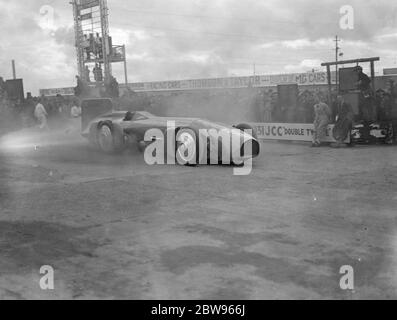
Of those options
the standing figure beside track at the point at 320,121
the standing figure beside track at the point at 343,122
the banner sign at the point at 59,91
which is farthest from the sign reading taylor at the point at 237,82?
the standing figure beside track at the point at 343,122

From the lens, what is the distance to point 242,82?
3684 cm

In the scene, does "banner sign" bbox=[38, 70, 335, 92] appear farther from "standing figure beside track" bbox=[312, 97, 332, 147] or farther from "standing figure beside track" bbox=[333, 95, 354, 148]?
"standing figure beside track" bbox=[333, 95, 354, 148]

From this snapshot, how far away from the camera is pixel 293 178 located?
8.91 meters

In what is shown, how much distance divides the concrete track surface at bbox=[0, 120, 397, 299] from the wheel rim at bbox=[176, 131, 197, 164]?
27cm

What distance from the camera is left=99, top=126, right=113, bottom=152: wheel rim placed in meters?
12.6

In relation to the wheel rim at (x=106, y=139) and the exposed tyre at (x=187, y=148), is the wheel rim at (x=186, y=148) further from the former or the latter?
the wheel rim at (x=106, y=139)

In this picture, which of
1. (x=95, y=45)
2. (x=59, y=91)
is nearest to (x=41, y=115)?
(x=95, y=45)

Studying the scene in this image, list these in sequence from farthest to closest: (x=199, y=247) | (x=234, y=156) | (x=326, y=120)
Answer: (x=326, y=120)
(x=234, y=156)
(x=199, y=247)

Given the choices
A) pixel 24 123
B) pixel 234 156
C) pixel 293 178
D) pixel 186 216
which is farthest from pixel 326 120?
pixel 24 123

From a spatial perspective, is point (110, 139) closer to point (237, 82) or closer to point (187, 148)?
point (187, 148)

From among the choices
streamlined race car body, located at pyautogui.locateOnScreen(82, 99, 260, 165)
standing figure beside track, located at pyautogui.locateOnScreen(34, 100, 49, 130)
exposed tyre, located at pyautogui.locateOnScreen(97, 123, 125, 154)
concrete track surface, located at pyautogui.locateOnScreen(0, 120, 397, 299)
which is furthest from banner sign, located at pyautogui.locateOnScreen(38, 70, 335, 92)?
concrete track surface, located at pyautogui.locateOnScreen(0, 120, 397, 299)
